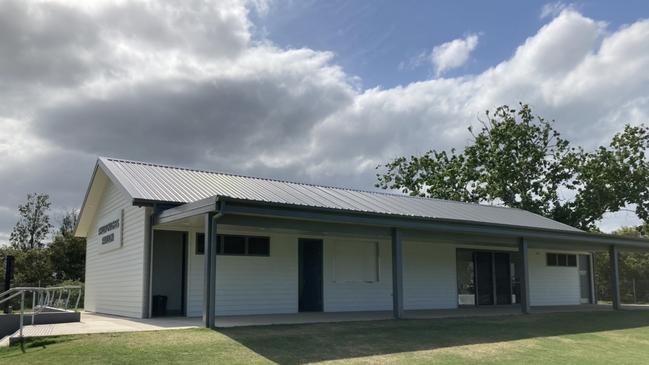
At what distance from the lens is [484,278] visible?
2114cm

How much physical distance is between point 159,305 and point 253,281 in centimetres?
237

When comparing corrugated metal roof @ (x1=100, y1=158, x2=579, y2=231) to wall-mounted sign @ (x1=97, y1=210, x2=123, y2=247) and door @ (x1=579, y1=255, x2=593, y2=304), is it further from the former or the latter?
door @ (x1=579, y1=255, x2=593, y2=304)

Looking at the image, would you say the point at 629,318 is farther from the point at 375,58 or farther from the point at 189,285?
the point at 189,285

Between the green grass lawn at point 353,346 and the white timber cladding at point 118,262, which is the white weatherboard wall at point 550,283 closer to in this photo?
the green grass lawn at point 353,346

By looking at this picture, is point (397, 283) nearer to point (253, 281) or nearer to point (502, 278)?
point (253, 281)

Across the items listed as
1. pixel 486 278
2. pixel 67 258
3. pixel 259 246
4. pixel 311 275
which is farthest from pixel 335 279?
pixel 67 258

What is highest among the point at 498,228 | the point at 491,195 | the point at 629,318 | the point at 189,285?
the point at 491,195

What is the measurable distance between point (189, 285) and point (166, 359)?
20.0ft

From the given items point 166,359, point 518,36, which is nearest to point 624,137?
point 518,36

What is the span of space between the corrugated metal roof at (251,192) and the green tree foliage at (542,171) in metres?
13.8

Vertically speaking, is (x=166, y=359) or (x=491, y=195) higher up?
(x=491, y=195)

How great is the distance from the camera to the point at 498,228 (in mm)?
16484

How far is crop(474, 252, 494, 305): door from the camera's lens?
68.4ft

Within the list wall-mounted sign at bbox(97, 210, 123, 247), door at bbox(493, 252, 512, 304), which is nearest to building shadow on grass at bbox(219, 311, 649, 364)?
door at bbox(493, 252, 512, 304)
